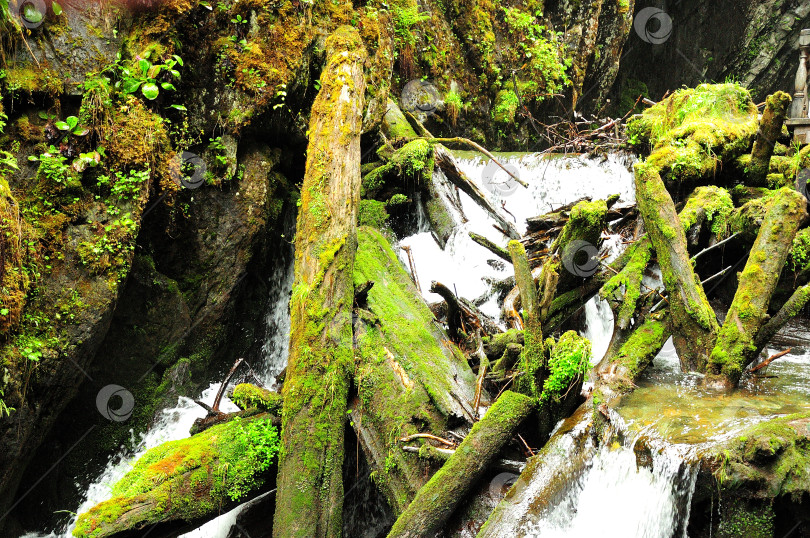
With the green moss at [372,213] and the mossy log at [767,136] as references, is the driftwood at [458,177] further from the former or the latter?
the mossy log at [767,136]

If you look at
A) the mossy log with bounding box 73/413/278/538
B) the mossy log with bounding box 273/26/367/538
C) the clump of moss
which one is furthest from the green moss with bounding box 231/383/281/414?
the clump of moss

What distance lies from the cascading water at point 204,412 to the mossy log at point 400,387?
1324 millimetres

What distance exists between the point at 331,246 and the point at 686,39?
1618 centimetres

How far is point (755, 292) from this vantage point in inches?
167

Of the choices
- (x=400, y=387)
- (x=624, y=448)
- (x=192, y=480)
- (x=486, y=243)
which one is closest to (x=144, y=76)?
(x=486, y=243)

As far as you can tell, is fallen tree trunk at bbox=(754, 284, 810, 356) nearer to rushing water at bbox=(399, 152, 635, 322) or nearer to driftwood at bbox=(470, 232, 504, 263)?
Result: driftwood at bbox=(470, 232, 504, 263)

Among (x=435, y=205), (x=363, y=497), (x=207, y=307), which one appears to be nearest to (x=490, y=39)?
(x=435, y=205)

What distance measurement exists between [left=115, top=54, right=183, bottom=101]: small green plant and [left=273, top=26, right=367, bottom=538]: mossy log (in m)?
1.58

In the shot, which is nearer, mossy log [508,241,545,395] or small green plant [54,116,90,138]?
mossy log [508,241,545,395]

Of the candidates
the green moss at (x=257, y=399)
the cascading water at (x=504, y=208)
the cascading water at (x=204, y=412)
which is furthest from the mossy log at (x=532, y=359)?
the cascading water at (x=504, y=208)

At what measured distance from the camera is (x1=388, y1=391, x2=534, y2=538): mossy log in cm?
289

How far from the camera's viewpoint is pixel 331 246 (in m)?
4.34

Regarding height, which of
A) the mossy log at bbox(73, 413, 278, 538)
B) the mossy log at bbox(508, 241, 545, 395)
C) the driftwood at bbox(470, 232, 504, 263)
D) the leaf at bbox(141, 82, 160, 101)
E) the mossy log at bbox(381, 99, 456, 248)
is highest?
the leaf at bbox(141, 82, 160, 101)

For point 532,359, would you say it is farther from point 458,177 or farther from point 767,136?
point 767,136
